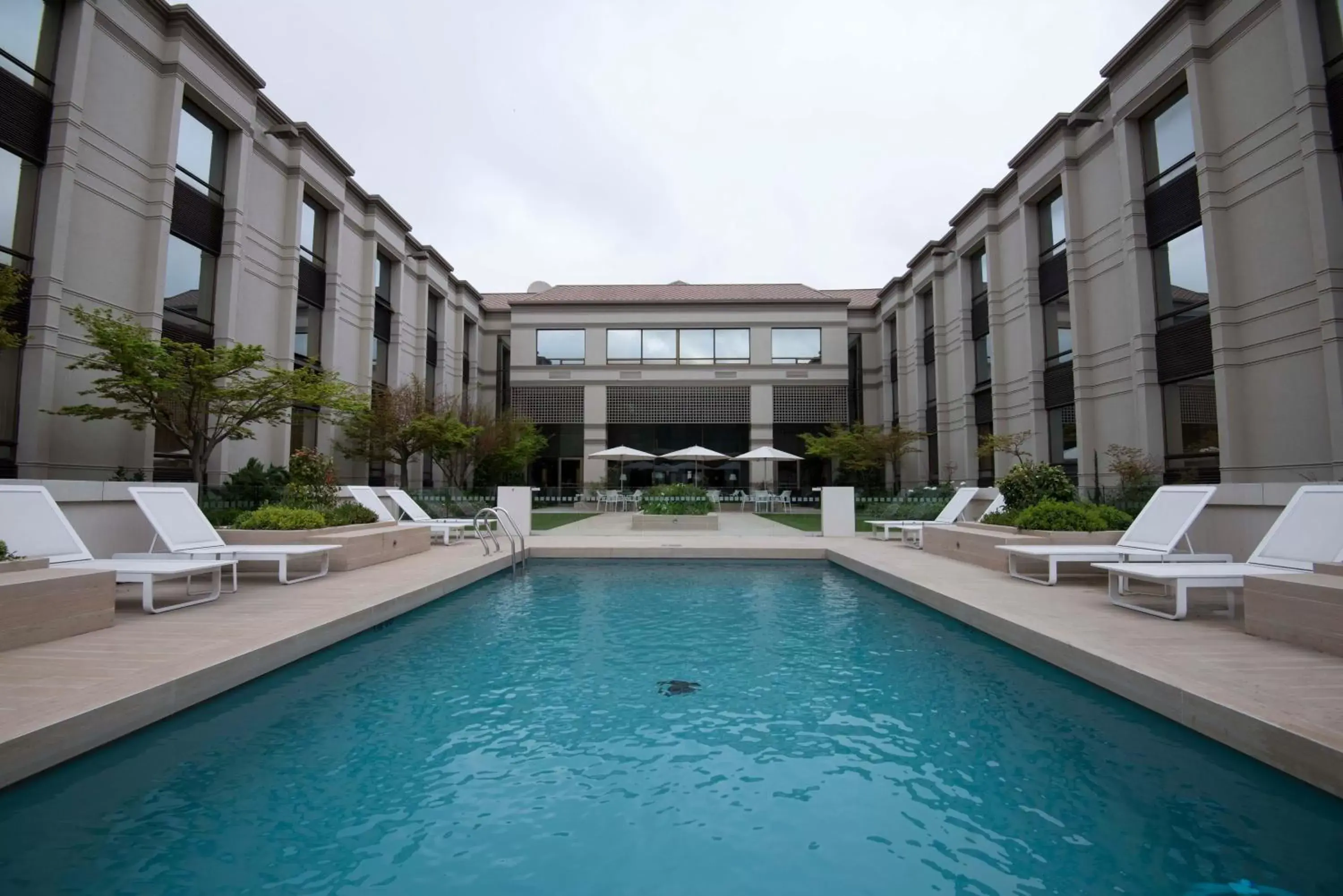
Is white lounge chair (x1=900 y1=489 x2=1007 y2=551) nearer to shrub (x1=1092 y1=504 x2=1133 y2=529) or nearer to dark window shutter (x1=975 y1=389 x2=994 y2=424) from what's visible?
shrub (x1=1092 y1=504 x2=1133 y2=529)

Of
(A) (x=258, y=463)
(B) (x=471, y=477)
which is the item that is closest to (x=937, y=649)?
(A) (x=258, y=463)

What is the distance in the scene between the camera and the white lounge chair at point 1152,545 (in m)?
6.98

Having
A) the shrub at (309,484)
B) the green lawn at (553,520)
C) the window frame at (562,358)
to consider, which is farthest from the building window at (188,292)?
the window frame at (562,358)

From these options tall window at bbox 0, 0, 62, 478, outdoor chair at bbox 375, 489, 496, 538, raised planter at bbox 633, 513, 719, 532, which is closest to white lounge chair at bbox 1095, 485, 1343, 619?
outdoor chair at bbox 375, 489, 496, 538

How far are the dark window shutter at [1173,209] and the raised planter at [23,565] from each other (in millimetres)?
18190

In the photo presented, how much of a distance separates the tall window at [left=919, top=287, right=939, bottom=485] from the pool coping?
1795cm

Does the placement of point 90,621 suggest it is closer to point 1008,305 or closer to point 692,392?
point 1008,305

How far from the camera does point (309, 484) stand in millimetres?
10375

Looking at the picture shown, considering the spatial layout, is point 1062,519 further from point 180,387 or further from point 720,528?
point 180,387

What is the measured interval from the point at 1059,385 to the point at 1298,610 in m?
15.3

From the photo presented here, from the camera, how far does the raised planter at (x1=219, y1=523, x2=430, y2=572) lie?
27.7 ft

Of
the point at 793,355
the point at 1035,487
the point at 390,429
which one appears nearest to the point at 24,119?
the point at 390,429

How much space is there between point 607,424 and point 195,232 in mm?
18411

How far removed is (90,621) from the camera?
192 inches
